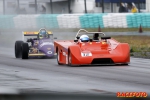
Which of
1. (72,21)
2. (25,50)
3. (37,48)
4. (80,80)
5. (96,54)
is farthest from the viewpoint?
(72,21)

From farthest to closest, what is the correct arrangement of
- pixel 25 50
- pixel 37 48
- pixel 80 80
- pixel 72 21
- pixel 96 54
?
1. pixel 72 21
2. pixel 37 48
3. pixel 25 50
4. pixel 96 54
5. pixel 80 80

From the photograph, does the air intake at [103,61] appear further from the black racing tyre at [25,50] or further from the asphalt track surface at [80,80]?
the black racing tyre at [25,50]

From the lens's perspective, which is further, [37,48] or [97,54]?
[37,48]

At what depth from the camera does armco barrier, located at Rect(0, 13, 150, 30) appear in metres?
36.8

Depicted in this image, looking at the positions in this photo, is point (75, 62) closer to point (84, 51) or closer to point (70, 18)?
point (84, 51)

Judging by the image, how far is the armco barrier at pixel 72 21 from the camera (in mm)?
36781

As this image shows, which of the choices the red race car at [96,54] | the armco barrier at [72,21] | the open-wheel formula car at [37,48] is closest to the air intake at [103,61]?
the red race car at [96,54]

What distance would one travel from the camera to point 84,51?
516 inches

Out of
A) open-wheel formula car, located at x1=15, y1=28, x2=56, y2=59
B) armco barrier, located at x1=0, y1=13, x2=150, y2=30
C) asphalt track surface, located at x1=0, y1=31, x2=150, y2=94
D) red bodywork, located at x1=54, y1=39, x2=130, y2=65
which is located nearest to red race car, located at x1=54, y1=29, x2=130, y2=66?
red bodywork, located at x1=54, y1=39, x2=130, y2=65

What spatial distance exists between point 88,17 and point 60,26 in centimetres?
250

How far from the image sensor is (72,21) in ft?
127

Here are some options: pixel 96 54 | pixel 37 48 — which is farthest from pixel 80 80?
pixel 37 48

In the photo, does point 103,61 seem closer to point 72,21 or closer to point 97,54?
point 97,54

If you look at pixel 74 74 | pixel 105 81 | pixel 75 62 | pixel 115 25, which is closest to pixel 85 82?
pixel 105 81
